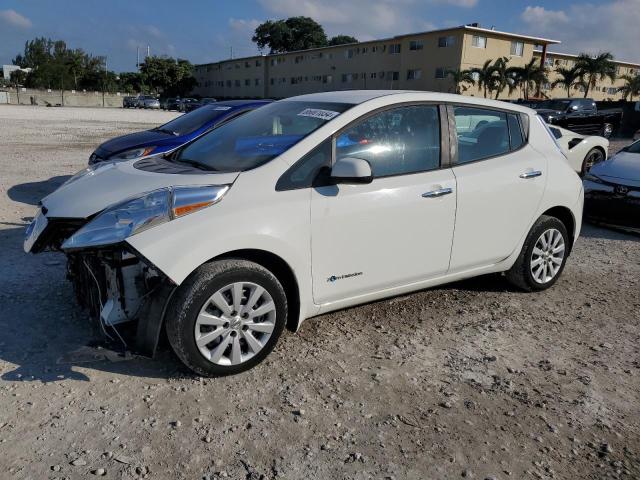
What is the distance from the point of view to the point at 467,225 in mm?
4113

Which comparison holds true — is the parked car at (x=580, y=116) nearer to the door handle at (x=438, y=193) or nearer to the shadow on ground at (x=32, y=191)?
the shadow on ground at (x=32, y=191)

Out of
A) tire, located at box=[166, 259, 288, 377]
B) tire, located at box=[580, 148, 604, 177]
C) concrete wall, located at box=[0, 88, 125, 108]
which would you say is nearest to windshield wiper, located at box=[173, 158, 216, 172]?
tire, located at box=[166, 259, 288, 377]

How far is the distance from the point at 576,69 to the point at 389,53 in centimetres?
1801

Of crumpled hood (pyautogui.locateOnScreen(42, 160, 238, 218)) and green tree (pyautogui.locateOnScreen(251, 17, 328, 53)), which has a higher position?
green tree (pyautogui.locateOnScreen(251, 17, 328, 53))

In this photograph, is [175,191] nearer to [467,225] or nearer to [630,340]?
[467,225]

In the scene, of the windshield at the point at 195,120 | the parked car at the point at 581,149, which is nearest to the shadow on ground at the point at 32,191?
the windshield at the point at 195,120

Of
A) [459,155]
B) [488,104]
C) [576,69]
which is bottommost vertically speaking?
[459,155]

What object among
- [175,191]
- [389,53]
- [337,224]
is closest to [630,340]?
[337,224]

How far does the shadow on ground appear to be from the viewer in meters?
8.01

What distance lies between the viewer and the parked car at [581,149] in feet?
34.6

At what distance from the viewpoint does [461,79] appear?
46.1 meters

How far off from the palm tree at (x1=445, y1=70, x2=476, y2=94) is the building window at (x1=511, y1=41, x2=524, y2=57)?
814 cm

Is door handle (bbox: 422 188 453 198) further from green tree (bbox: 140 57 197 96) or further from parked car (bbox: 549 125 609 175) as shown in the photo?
green tree (bbox: 140 57 197 96)

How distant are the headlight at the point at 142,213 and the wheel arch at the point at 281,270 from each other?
0.34m
